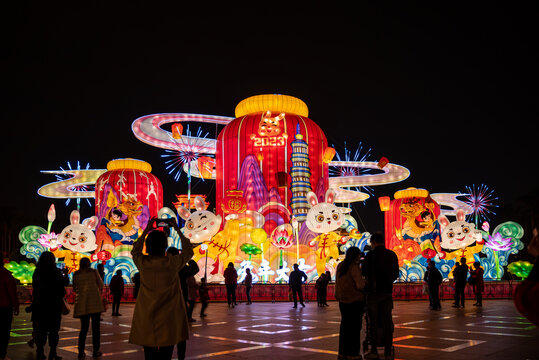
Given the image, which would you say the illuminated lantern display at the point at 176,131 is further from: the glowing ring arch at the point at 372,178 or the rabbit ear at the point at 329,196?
the glowing ring arch at the point at 372,178

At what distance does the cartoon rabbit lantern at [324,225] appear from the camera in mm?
24578

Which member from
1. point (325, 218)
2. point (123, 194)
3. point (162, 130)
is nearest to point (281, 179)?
point (325, 218)

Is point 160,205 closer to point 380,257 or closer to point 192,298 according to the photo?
point 192,298

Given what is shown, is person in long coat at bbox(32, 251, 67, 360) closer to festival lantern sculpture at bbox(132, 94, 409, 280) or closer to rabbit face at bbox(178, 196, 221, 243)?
rabbit face at bbox(178, 196, 221, 243)

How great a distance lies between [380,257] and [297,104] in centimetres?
2577

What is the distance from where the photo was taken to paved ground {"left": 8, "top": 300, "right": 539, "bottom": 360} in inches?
316

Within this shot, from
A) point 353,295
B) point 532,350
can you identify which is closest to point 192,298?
point 353,295

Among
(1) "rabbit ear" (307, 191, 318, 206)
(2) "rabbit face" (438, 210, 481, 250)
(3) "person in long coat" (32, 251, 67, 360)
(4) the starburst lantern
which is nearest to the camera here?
(3) "person in long coat" (32, 251, 67, 360)

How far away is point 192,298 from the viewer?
41.0ft

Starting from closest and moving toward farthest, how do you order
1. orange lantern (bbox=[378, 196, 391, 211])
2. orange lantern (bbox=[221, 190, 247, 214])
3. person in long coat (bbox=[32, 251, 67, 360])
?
person in long coat (bbox=[32, 251, 67, 360]), orange lantern (bbox=[221, 190, 247, 214]), orange lantern (bbox=[378, 196, 391, 211])

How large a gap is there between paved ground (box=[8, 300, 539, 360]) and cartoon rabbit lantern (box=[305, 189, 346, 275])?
33.7 feet

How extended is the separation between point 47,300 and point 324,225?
17.8 meters

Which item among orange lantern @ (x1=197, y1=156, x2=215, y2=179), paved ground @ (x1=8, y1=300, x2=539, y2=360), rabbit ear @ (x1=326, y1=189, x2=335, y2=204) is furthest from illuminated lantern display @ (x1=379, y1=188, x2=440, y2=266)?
paved ground @ (x1=8, y1=300, x2=539, y2=360)

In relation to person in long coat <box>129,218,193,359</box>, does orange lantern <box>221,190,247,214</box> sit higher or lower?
higher
